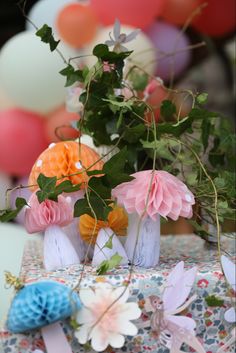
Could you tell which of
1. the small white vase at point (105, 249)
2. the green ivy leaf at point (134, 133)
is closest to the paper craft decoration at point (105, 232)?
the small white vase at point (105, 249)

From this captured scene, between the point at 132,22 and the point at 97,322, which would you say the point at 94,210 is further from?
the point at 132,22

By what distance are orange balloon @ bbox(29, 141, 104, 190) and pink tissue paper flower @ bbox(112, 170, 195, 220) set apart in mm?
54

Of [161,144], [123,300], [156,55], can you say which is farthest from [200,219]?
[156,55]

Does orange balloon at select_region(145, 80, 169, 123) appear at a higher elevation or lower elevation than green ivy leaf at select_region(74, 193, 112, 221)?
higher

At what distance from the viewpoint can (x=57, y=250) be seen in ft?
2.65

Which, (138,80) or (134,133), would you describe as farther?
(138,80)

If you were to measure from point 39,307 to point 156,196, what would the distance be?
21 cm

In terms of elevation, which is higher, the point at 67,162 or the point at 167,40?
the point at 167,40

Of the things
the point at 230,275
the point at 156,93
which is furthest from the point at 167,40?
the point at 230,275

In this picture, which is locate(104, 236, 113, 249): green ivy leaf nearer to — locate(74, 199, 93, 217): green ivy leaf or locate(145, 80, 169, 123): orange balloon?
locate(74, 199, 93, 217): green ivy leaf

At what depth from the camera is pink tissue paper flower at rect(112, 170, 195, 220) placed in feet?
2.45

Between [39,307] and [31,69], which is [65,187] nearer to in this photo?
[39,307]

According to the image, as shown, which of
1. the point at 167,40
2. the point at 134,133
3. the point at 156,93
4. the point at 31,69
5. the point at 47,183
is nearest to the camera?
the point at 47,183

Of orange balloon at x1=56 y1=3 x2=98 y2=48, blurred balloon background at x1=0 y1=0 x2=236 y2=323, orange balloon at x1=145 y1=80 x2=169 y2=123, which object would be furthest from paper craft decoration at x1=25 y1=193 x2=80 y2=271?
orange balloon at x1=56 y1=3 x2=98 y2=48
